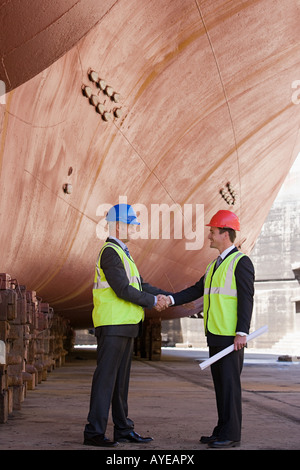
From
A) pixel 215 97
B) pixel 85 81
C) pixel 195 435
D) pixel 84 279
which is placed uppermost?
pixel 215 97

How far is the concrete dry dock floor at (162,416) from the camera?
403 centimetres

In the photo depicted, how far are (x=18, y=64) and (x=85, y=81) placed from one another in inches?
63.5

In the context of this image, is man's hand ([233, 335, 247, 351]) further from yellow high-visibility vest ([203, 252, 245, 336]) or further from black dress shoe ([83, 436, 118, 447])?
black dress shoe ([83, 436, 118, 447])

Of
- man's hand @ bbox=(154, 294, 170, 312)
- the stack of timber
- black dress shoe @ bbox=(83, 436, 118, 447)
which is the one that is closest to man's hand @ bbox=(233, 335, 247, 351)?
man's hand @ bbox=(154, 294, 170, 312)

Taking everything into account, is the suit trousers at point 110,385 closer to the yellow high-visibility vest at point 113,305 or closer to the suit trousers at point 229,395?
the yellow high-visibility vest at point 113,305

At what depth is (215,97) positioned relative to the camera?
7391 millimetres

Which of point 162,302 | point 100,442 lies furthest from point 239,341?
point 100,442

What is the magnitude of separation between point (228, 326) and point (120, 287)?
769mm

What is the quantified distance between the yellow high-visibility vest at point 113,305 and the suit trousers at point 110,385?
0.37 ft

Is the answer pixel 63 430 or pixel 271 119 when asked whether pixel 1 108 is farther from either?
pixel 271 119

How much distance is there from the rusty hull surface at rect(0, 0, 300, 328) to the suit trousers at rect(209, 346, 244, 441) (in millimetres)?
2310

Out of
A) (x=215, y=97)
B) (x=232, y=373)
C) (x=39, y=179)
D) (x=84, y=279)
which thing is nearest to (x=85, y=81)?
(x=39, y=179)

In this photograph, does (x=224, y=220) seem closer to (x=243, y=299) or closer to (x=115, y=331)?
(x=243, y=299)

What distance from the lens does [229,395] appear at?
404cm
